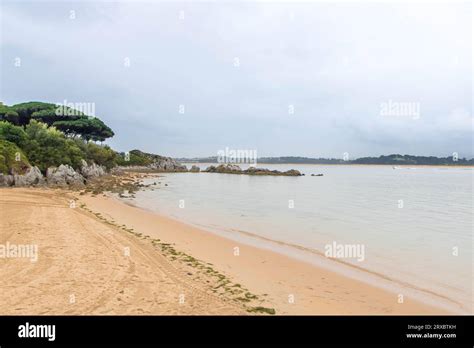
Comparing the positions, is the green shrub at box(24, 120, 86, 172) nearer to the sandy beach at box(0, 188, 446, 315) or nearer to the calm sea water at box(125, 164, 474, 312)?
the calm sea water at box(125, 164, 474, 312)

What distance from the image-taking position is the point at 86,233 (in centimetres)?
1581

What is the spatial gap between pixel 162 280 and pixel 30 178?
36885 mm

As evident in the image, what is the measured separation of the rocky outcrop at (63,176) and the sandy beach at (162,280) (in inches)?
1070

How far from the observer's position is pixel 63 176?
42.9 meters

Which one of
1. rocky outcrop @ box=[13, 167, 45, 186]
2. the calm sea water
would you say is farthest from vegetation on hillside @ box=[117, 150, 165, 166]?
the calm sea water

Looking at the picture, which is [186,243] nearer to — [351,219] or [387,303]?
[387,303]

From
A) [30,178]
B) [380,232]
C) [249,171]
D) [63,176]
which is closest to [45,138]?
[63,176]

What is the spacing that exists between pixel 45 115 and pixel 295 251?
75414mm

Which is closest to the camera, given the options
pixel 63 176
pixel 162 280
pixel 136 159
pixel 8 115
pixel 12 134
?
pixel 162 280

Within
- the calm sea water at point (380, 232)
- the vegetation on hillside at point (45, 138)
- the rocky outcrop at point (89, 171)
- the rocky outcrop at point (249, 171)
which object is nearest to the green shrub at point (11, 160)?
the vegetation on hillside at point (45, 138)

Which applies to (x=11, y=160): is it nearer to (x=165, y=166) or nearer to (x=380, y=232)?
(x=380, y=232)

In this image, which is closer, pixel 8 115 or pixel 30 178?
pixel 30 178

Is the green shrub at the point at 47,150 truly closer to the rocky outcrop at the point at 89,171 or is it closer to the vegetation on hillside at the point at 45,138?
the vegetation on hillside at the point at 45,138
